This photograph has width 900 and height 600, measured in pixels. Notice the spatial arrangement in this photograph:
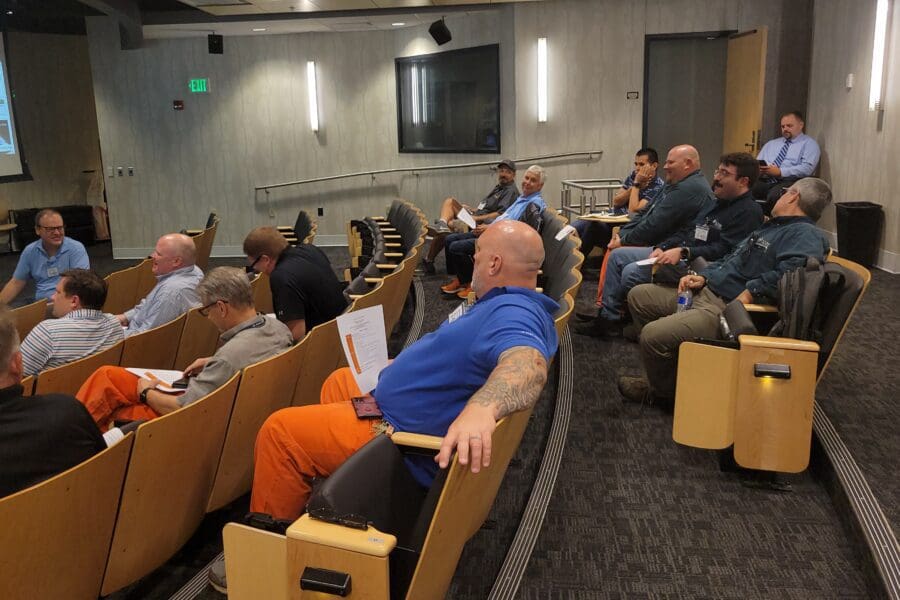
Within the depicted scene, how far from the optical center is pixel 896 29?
20.1 ft

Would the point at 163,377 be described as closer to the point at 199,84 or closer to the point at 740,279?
the point at 740,279

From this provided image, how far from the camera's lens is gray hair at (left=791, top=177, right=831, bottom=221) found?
3.32 m

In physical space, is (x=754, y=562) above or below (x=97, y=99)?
below

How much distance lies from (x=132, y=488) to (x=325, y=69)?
8680mm

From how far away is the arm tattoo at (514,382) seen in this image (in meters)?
1.53

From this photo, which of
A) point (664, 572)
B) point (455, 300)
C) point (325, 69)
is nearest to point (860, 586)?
point (664, 572)

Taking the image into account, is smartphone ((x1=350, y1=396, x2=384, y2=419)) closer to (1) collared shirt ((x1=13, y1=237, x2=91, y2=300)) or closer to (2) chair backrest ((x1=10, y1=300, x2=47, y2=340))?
(2) chair backrest ((x1=10, y1=300, x2=47, y2=340))

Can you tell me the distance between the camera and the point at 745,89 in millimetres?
8305

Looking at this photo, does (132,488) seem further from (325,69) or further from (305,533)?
(325,69)

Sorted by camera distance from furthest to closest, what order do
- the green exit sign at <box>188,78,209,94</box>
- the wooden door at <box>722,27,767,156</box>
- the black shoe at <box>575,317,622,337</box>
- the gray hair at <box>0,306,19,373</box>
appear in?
1. the green exit sign at <box>188,78,209,94</box>
2. the wooden door at <box>722,27,767,156</box>
3. the black shoe at <box>575,317,622,337</box>
4. the gray hair at <box>0,306,19,373</box>

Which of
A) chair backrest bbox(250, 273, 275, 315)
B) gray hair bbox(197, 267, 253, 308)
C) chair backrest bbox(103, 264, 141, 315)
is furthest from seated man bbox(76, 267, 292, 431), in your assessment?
chair backrest bbox(103, 264, 141, 315)

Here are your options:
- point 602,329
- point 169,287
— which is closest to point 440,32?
point 602,329

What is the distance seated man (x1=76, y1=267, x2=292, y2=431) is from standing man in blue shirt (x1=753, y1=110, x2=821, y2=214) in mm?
5838

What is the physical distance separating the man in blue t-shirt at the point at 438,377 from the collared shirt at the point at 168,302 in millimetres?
1785
